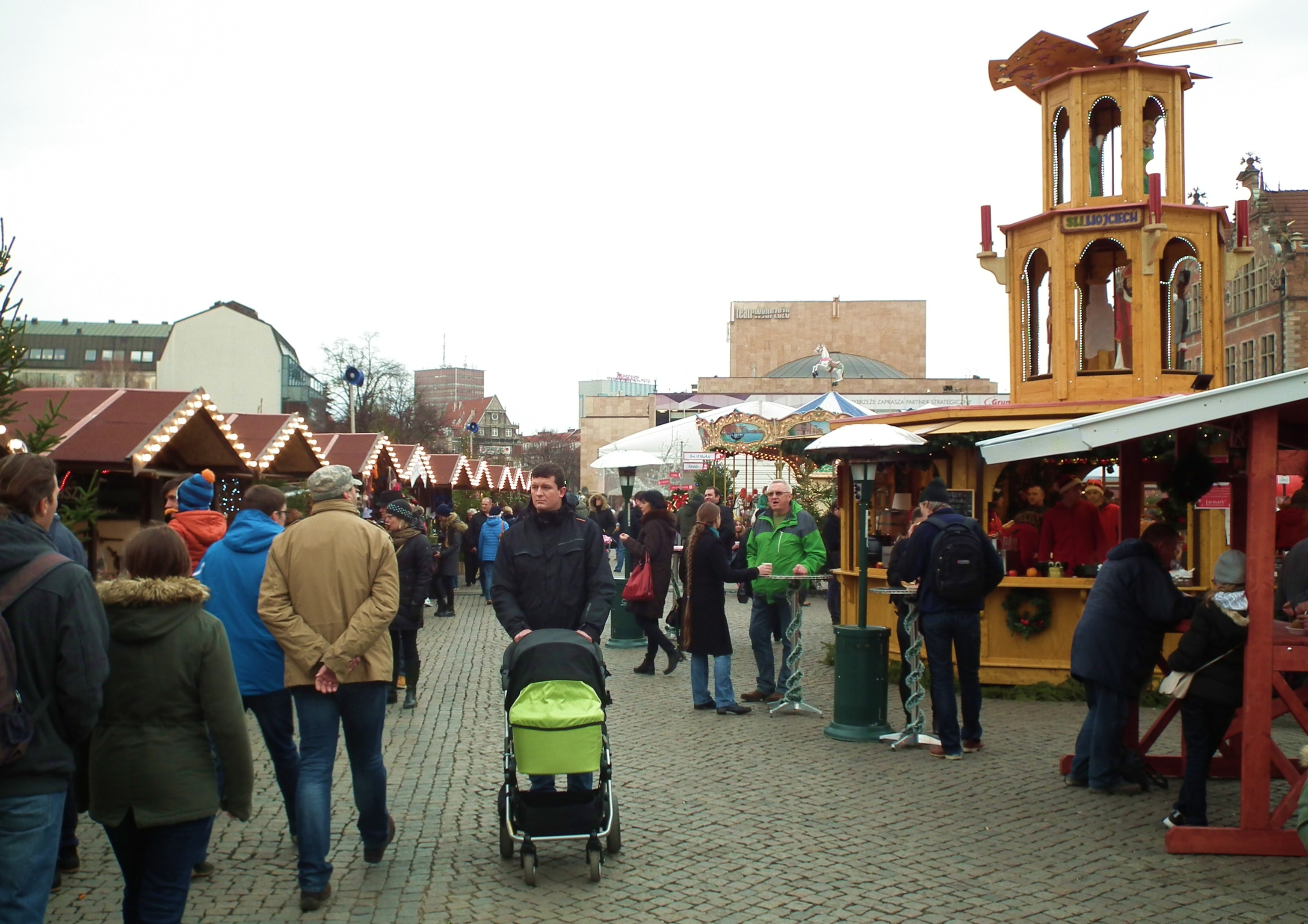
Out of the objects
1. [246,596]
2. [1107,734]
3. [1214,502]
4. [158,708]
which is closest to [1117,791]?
[1107,734]

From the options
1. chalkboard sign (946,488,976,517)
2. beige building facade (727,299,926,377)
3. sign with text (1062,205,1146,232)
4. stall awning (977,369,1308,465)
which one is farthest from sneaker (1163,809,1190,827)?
beige building facade (727,299,926,377)

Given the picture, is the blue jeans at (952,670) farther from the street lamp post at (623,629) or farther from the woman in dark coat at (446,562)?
the woman in dark coat at (446,562)

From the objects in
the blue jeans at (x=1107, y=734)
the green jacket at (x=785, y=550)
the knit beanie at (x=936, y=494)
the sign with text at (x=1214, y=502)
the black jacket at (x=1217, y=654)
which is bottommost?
the blue jeans at (x=1107, y=734)

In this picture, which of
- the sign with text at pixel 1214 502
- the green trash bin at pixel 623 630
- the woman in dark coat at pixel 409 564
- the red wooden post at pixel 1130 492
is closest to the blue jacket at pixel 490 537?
the green trash bin at pixel 623 630

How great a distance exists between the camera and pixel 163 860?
4180 millimetres

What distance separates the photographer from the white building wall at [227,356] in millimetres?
71875

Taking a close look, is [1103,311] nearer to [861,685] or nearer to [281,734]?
[861,685]

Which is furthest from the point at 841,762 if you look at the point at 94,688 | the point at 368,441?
the point at 368,441

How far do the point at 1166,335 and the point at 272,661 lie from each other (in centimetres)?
1048

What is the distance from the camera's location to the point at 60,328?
95.9 m

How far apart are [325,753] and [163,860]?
1.24 m

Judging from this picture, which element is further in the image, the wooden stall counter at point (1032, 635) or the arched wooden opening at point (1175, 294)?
the arched wooden opening at point (1175, 294)

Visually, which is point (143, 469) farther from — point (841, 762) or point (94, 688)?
point (94, 688)

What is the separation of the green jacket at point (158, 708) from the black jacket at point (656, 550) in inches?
315
